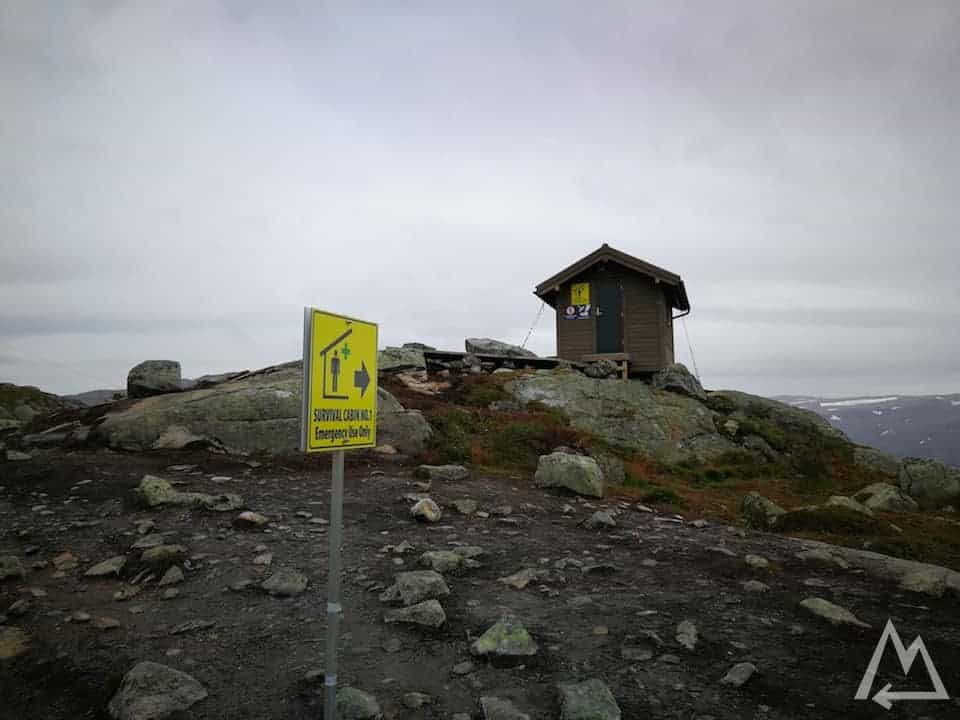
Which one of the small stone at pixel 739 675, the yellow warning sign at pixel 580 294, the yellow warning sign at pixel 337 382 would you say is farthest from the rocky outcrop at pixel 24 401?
the small stone at pixel 739 675

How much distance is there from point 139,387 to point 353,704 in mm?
18874

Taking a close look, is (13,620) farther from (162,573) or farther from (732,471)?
(732,471)

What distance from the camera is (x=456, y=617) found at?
18.9ft

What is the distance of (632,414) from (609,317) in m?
8.37

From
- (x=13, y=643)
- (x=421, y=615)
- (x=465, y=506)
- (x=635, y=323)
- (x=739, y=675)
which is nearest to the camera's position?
(x=739, y=675)

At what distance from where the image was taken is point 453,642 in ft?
17.3

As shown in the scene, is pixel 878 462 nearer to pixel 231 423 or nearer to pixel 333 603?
pixel 231 423

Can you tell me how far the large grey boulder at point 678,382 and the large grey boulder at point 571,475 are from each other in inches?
656

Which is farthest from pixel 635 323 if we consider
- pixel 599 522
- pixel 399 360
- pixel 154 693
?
pixel 154 693

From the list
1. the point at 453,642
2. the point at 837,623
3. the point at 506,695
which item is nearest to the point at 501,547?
the point at 453,642

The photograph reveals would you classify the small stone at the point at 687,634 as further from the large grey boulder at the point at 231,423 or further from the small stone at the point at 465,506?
the large grey boulder at the point at 231,423

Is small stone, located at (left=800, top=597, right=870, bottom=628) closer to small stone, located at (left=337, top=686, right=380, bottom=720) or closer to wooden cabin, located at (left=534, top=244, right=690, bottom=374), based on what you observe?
small stone, located at (left=337, top=686, right=380, bottom=720)

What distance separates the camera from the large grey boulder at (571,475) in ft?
39.2

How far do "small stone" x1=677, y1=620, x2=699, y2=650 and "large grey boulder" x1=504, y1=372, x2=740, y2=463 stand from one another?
15231 millimetres
